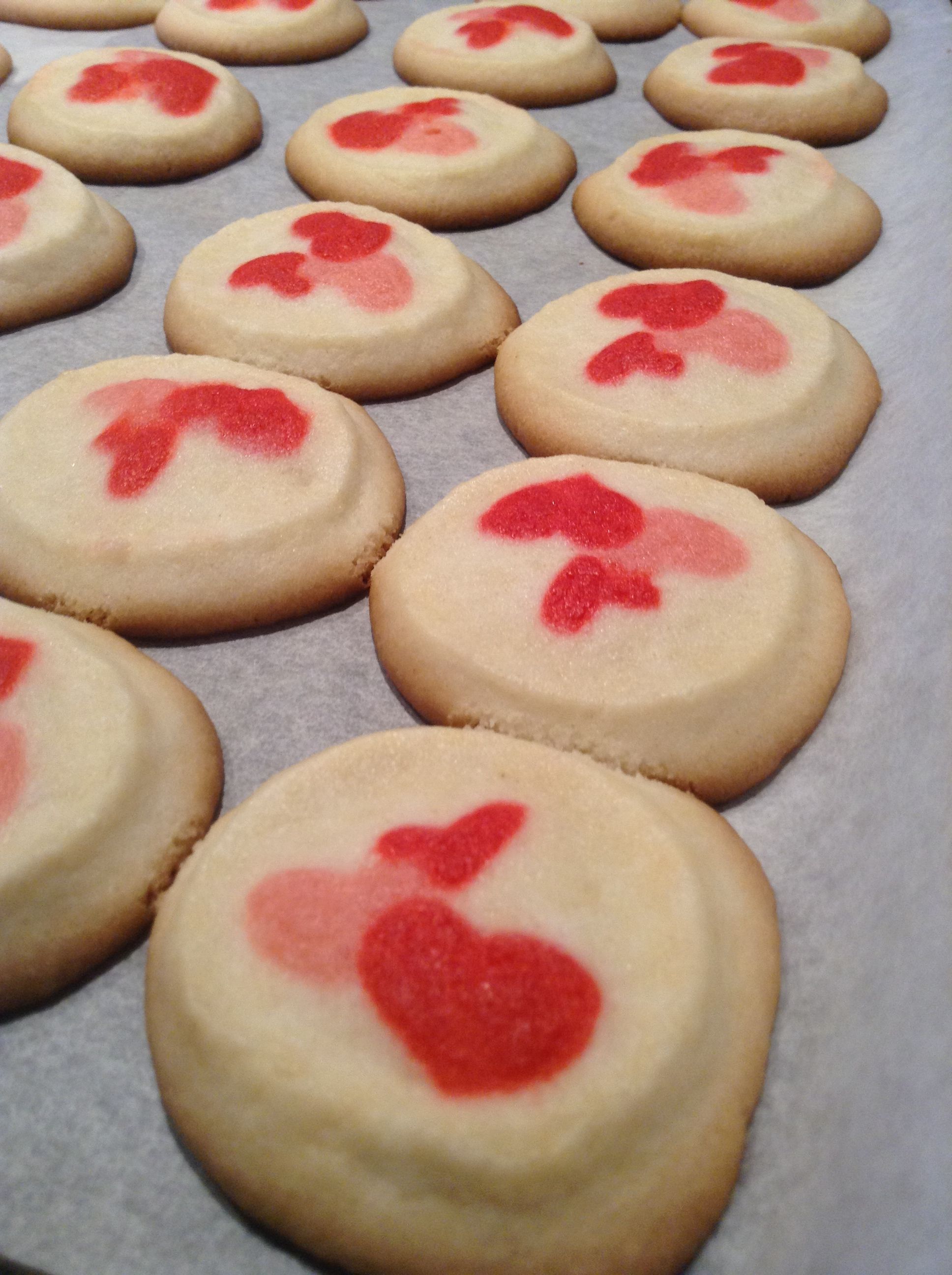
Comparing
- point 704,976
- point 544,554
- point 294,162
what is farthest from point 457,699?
point 294,162

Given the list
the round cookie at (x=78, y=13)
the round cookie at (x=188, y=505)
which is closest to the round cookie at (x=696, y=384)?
the round cookie at (x=188, y=505)

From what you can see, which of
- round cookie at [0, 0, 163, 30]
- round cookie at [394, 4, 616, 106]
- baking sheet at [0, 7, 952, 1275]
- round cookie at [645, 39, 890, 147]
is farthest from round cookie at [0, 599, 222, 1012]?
round cookie at [0, 0, 163, 30]

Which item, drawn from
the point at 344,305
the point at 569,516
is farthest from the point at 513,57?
the point at 569,516

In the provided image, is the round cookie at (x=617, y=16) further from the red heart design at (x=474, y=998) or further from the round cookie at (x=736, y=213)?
the red heart design at (x=474, y=998)

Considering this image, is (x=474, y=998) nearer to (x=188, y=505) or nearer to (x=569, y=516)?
(x=569, y=516)

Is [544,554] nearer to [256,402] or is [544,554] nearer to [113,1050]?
[256,402]

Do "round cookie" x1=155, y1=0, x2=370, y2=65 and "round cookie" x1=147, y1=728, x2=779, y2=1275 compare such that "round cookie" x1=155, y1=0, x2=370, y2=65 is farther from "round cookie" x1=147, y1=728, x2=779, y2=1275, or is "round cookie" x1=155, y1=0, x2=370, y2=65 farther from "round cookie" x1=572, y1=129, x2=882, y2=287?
"round cookie" x1=147, y1=728, x2=779, y2=1275
